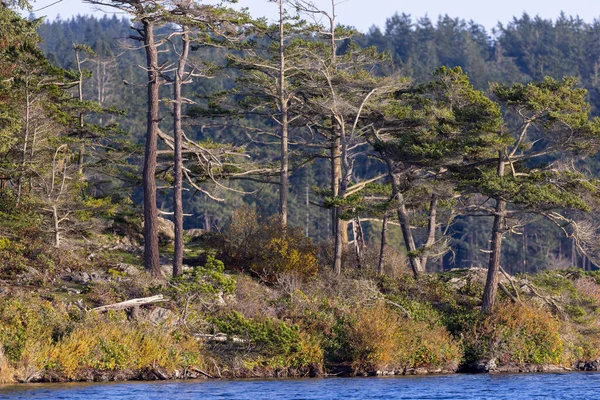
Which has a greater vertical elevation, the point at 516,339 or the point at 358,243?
the point at 358,243

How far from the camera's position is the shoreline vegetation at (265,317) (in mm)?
27406

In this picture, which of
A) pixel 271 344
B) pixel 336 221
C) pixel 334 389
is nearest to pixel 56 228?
pixel 271 344

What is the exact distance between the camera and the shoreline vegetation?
1079 inches

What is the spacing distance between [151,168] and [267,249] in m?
5.29

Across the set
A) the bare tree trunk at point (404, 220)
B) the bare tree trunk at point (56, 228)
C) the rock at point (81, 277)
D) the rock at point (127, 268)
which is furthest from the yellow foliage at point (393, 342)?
the bare tree trunk at point (56, 228)

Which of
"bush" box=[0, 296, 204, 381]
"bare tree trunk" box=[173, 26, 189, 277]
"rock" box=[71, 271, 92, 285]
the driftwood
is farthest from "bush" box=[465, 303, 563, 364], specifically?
"rock" box=[71, 271, 92, 285]

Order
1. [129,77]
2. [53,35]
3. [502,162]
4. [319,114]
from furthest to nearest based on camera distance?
[53,35], [129,77], [319,114], [502,162]

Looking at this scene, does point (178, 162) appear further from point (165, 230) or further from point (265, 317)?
point (265, 317)

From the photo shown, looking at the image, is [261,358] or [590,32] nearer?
[261,358]

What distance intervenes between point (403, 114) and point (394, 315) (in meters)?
9.53

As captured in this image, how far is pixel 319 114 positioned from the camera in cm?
4100

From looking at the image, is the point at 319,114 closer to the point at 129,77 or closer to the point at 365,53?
the point at 365,53

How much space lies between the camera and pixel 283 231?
3788cm

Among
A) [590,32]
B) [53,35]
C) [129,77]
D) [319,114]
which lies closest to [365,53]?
[319,114]
